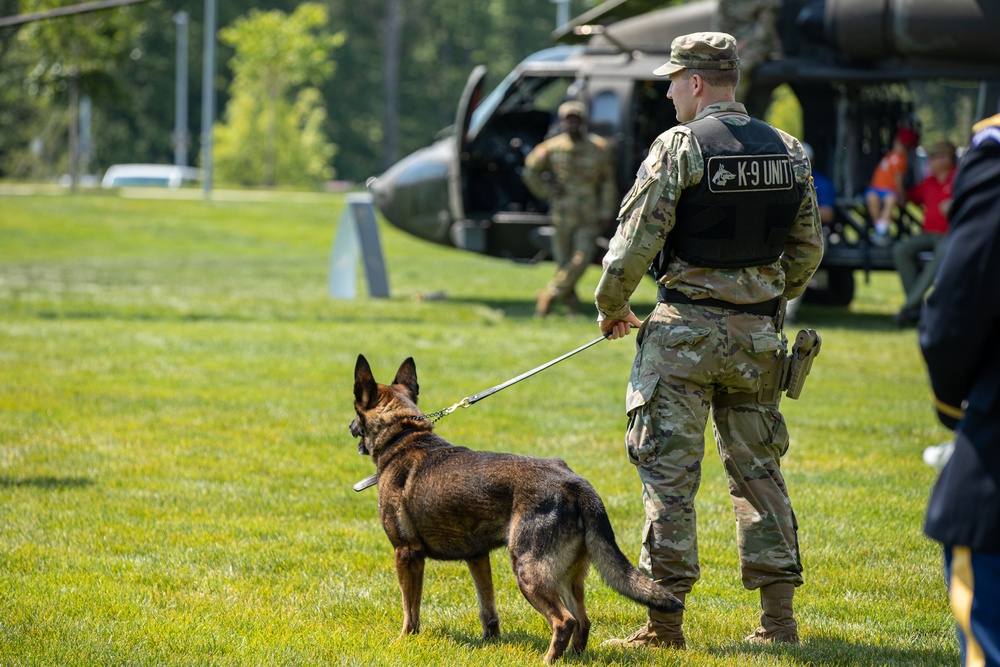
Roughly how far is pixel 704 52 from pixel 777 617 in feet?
6.96

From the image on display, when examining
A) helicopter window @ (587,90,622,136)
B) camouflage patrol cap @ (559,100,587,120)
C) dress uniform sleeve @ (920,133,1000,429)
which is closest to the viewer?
dress uniform sleeve @ (920,133,1000,429)

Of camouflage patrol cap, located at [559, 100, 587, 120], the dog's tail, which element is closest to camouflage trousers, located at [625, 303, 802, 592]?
the dog's tail

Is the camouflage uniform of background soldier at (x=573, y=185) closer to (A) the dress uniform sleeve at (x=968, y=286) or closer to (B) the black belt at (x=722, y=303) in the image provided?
(B) the black belt at (x=722, y=303)

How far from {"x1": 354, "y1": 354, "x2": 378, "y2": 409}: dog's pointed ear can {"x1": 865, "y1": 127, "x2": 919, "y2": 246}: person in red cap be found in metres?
10.8

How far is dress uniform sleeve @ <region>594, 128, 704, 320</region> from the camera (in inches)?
161

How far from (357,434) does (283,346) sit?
7.59 meters

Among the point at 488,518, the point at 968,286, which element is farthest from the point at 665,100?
the point at 968,286

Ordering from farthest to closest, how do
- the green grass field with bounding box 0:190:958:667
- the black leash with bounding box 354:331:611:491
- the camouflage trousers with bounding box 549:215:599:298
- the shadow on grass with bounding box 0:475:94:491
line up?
the camouflage trousers with bounding box 549:215:599:298 → the shadow on grass with bounding box 0:475:94:491 → the black leash with bounding box 354:331:611:491 → the green grass field with bounding box 0:190:958:667

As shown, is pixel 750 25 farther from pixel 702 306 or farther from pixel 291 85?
pixel 291 85

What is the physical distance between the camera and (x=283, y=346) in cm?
1216

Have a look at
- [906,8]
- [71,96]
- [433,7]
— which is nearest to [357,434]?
[906,8]

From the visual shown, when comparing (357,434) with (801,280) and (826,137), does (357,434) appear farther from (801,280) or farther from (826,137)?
(826,137)

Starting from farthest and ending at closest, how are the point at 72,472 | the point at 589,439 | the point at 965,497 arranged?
the point at 589,439 → the point at 72,472 → the point at 965,497

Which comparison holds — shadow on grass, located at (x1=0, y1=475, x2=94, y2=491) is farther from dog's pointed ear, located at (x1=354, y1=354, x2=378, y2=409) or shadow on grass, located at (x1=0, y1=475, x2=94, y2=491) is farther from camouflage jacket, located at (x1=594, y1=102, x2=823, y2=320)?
camouflage jacket, located at (x1=594, y1=102, x2=823, y2=320)
